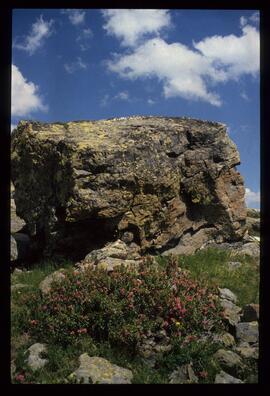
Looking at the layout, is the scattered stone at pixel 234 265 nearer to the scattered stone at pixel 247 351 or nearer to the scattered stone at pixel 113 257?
the scattered stone at pixel 113 257

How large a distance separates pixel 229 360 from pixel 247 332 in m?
1.40

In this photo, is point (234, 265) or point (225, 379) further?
point (234, 265)

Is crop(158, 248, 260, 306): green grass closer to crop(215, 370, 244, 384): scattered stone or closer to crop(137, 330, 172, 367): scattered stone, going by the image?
crop(137, 330, 172, 367): scattered stone

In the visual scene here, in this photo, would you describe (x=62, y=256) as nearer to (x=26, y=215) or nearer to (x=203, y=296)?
(x=26, y=215)

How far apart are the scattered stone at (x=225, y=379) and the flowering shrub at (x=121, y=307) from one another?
5.55ft

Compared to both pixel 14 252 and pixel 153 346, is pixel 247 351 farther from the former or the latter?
pixel 14 252

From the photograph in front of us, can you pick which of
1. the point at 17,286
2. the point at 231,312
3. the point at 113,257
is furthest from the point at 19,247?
the point at 231,312

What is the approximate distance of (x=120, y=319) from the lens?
10.5 metres

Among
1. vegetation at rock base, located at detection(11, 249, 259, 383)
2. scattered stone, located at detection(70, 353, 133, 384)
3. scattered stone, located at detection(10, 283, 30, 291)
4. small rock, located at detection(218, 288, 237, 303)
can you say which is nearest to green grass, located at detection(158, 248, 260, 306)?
vegetation at rock base, located at detection(11, 249, 259, 383)

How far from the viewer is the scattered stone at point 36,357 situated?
355 inches

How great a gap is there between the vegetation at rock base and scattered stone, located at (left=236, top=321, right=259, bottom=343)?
408 mm

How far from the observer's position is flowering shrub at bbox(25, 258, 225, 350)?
10.3 metres
